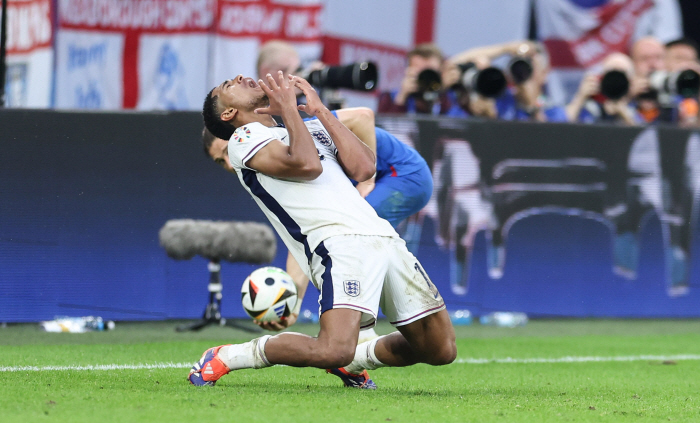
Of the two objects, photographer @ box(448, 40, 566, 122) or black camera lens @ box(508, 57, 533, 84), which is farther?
black camera lens @ box(508, 57, 533, 84)

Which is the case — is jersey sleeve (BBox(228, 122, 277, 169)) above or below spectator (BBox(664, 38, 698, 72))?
below

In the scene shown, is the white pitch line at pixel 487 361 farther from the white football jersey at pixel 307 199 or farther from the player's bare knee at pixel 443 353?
the player's bare knee at pixel 443 353

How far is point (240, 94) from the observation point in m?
4.98

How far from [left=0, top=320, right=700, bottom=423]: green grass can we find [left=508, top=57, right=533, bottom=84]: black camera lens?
2.47m

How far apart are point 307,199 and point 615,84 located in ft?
18.4

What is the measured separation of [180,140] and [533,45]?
12.9 feet

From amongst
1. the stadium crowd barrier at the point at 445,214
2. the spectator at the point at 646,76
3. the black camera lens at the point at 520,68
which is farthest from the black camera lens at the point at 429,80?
the spectator at the point at 646,76

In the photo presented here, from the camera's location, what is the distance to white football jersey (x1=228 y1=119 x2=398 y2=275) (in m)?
4.82

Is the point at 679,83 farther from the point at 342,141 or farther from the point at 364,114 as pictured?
the point at 342,141

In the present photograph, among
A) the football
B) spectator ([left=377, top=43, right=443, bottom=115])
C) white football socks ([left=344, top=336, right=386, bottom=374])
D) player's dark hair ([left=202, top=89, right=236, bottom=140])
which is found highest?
spectator ([left=377, top=43, right=443, bottom=115])

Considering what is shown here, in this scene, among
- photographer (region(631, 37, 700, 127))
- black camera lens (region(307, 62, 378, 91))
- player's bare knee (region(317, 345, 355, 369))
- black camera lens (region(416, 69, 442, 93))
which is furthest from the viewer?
photographer (region(631, 37, 700, 127))

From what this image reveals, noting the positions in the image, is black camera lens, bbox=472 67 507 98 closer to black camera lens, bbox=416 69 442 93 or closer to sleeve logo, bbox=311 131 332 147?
black camera lens, bbox=416 69 442 93

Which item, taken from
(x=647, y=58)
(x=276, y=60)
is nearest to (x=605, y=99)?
(x=647, y=58)

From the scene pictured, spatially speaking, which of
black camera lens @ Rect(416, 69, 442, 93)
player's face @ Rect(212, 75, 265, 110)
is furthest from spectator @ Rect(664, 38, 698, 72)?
player's face @ Rect(212, 75, 265, 110)
